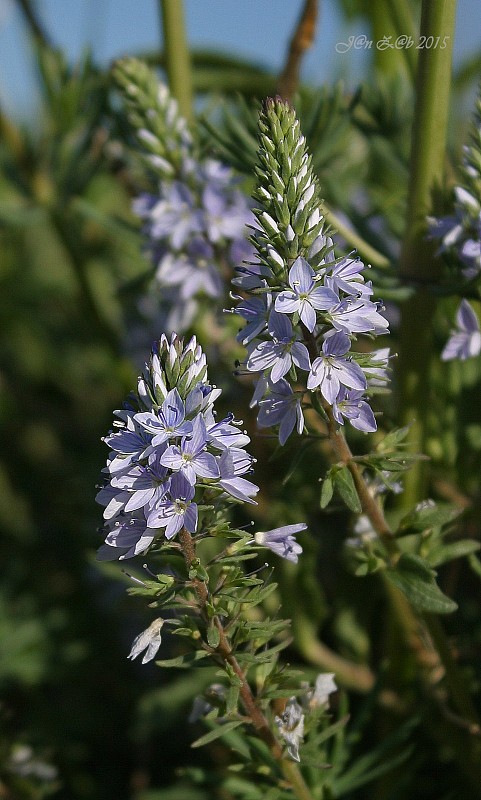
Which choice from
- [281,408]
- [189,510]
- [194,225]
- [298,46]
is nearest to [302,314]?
[281,408]

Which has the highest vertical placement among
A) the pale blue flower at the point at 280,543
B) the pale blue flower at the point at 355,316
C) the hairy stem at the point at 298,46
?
the hairy stem at the point at 298,46

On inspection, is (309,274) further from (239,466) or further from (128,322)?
(128,322)

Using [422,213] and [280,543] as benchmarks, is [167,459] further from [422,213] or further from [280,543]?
[422,213]

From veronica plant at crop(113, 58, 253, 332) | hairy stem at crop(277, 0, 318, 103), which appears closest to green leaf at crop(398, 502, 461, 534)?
veronica plant at crop(113, 58, 253, 332)

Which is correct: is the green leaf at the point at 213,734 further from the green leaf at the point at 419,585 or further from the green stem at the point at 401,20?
the green stem at the point at 401,20

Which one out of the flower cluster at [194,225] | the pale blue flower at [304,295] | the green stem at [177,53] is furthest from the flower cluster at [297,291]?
the green stem at [177,53]

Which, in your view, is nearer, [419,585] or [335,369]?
[335,369]

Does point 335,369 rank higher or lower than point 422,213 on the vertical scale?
lower

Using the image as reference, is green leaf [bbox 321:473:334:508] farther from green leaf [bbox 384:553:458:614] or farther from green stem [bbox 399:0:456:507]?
green stem [bbox 399:0:456:507]
